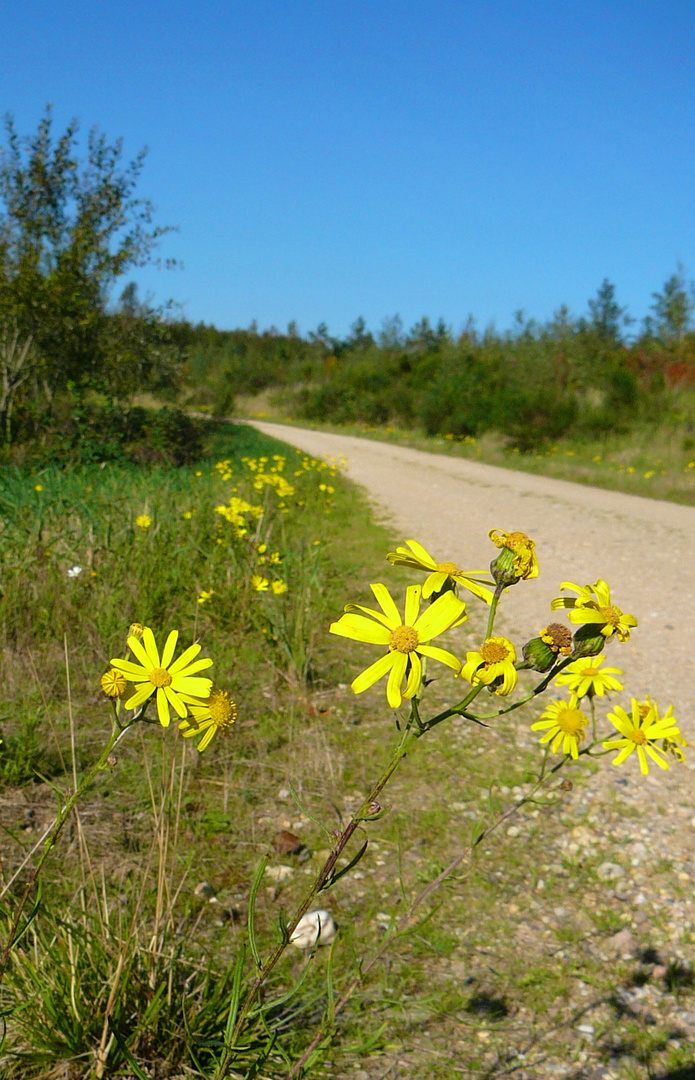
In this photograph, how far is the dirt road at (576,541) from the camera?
12.6 feet

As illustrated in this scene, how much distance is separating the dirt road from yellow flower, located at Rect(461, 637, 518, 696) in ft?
8.34

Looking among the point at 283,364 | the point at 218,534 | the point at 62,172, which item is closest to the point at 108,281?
the point at 62,172

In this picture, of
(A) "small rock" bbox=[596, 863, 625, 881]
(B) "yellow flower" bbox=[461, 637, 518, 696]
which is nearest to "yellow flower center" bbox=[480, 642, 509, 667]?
(B) "yellow flower" bbox=[461, 637, 518, 696]

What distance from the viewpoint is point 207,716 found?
0.96 m

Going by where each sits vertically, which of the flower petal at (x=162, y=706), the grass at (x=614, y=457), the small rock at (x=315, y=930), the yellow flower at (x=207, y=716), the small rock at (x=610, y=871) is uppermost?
the grass at (x=614, y=457)

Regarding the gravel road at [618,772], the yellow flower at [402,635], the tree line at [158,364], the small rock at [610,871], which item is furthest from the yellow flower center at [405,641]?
the tree line at [158,364]

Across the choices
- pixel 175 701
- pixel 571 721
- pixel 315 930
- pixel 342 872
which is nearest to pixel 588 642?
pixel 342 872

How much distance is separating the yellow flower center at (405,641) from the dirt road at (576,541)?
2602 millimetres

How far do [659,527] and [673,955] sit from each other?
563 cm

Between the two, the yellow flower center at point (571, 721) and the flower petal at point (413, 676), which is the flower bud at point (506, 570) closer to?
the flower petal at point (413, 676)

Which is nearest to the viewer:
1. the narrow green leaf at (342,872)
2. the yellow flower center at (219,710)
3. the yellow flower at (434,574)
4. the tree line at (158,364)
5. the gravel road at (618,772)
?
the narrow green leaf at (342,872)

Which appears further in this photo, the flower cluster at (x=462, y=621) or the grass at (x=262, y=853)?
the grass at (x=262, y=853)

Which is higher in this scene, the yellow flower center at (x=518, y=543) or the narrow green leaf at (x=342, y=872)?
the yellow flower center at (x=518, y=543)

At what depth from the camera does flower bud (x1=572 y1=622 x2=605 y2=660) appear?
88 centimetres
